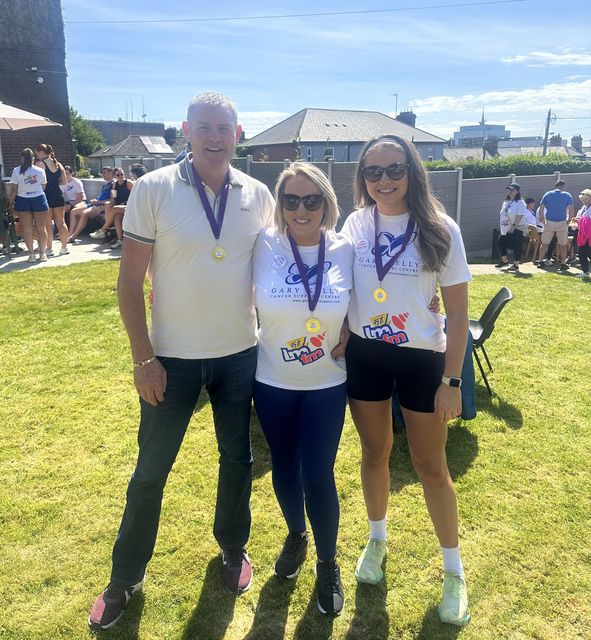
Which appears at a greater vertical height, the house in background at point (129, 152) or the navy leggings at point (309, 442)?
the house in background at point (129, 152)

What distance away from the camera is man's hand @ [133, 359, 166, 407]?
2121 millimetres

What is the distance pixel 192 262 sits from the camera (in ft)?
6.88

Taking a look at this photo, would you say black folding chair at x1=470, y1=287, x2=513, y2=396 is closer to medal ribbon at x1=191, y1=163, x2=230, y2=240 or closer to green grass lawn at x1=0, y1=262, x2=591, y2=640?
green grass lawn at x1=0, y1=262, x2=591, y2=640

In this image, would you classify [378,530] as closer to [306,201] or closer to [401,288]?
[401,288]

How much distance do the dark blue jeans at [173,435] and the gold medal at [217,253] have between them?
0.43 meters

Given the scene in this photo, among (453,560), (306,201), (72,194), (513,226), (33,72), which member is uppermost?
(33,72)

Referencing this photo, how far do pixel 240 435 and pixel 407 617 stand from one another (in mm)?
1142

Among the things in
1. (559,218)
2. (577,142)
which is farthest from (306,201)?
(577,142)

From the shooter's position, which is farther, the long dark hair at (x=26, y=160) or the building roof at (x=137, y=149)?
the building roof at (x=137, y=149)

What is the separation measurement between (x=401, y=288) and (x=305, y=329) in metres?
0.44

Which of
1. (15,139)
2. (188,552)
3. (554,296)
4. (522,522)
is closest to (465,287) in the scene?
(522,522)

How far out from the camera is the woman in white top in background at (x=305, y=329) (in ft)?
7.03

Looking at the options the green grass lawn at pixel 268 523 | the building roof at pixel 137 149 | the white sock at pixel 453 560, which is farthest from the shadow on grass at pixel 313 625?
the building roof at pixel 137 149

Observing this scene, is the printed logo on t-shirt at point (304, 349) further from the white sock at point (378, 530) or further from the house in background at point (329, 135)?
the house in background at point (329, 135)
